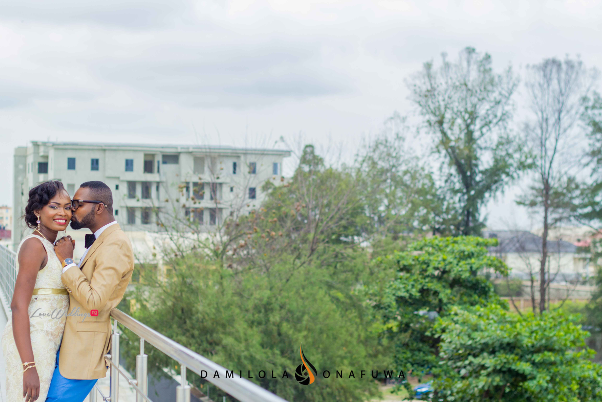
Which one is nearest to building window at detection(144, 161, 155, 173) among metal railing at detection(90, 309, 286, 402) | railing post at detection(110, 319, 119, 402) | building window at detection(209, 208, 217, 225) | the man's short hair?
building window at detection(209, 208, 217, 225)

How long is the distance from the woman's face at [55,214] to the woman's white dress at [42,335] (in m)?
0.07

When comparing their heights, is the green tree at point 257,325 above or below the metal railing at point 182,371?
below

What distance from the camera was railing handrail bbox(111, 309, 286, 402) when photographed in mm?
1103

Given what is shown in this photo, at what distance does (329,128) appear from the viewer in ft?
53.1

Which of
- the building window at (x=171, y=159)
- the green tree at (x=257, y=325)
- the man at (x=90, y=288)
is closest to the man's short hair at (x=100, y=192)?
the man at (x=90, y=288)

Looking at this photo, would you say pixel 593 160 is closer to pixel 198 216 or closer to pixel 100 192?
pixel 198 216

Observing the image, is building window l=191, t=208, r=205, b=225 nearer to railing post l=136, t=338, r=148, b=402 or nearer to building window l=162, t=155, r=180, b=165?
railing post l=136, t=338, r=148, b=402

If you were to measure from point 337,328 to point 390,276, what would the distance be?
8.64 ft

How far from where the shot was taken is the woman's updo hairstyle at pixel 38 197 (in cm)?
202

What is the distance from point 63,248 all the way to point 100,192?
249mm

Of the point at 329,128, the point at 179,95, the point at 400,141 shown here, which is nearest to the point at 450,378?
the point at 329,128

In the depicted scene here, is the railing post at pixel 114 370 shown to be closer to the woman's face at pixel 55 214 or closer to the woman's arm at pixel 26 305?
the woman's arm at pixel 26 305

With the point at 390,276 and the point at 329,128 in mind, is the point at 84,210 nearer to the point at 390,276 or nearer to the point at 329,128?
the point at 390,276

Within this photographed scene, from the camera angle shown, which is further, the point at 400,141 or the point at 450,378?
the point at 400,141
